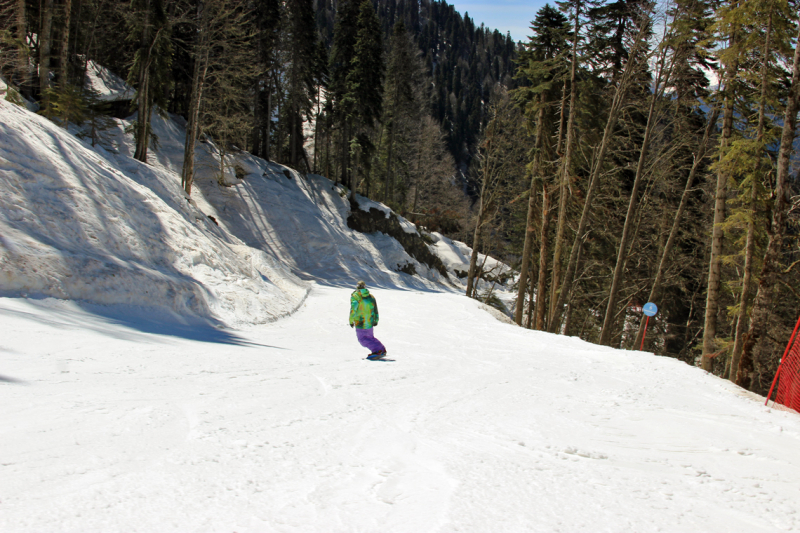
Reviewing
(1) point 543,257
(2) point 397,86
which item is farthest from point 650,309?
(2) point 397,86

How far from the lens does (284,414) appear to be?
4660 millimetres

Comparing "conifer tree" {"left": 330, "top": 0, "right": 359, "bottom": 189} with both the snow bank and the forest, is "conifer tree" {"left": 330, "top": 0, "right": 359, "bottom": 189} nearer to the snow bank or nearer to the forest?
the forest

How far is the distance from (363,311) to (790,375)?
7.51m

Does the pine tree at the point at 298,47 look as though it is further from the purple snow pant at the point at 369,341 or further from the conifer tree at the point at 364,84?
the purple snow pant at the point at 369,341

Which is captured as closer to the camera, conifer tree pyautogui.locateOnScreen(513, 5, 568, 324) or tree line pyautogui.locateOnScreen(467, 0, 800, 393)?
tree line pyautogui.locateOnScreen(467, 0, 800, 393)

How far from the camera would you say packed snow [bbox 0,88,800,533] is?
9.50 feet

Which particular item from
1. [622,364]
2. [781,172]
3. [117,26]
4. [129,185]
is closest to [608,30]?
[781,172]

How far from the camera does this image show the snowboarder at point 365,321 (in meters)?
8.80

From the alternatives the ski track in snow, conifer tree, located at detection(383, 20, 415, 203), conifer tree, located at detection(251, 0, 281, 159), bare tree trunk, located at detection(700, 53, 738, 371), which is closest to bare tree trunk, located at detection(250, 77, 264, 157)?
conifer tree, located at detection(251, 0, 281, 159)

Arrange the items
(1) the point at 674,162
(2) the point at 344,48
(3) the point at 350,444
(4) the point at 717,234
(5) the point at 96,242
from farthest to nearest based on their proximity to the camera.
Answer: (2) the point at 344,48 < (1) the point at 674,162 < (4) the point at 717,234 < (5) the point at 96,242 < (3) the point at 350,444

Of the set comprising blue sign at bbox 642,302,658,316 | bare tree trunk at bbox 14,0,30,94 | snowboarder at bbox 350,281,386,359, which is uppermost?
bare tree trunk at bbox 14,0,30,94

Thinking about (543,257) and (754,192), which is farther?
(543,257)

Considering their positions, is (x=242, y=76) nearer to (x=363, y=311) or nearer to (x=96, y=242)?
(x=96, y=242)

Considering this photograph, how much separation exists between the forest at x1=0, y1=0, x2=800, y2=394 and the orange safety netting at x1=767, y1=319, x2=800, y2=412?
274 centimetres
